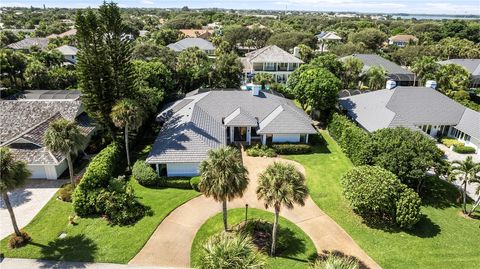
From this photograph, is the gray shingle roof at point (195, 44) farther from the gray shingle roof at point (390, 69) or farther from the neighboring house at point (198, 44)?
the gray shingle roof at point (390, 69)

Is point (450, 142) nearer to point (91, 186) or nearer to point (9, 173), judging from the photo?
point (91, 186)

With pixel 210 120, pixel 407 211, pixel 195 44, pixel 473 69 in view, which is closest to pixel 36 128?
pixel 210 120

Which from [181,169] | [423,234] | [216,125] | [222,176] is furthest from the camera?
[216,125]

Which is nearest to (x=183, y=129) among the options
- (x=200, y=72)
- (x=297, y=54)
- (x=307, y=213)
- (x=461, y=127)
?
(x=307, y=213)

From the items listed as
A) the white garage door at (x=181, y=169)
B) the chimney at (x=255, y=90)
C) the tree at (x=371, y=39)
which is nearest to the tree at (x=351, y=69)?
the chimney at (x=255, y=90)

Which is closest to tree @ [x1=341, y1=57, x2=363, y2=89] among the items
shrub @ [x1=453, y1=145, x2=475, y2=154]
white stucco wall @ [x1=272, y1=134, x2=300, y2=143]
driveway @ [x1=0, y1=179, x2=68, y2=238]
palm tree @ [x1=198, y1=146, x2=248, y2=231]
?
shrub @ [x1=453, y1=145, x2=475, y2=154]
